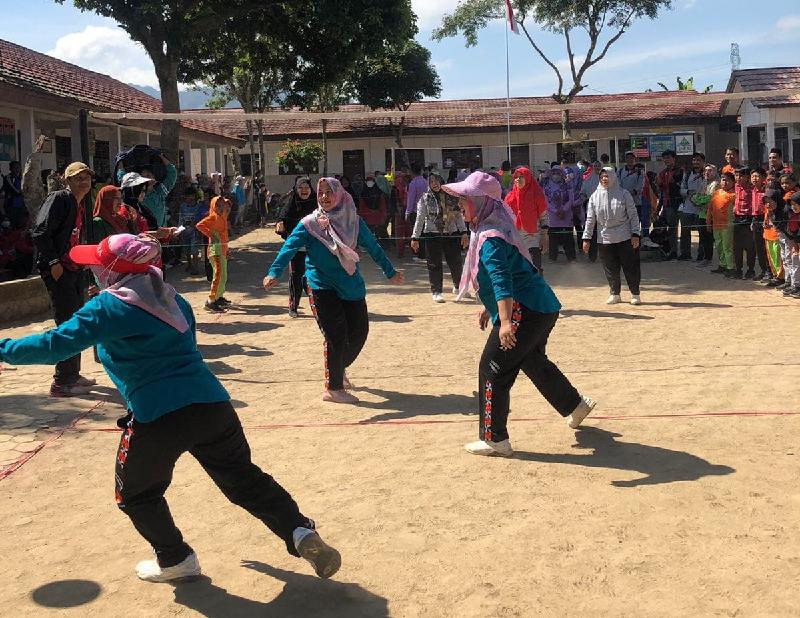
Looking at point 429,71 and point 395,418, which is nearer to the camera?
point 395,418

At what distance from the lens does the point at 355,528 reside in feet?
14.7

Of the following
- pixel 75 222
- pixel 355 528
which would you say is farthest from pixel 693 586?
pixel 75 222

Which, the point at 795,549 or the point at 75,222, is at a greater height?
the point at 75,222

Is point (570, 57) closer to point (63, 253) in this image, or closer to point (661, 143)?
point (661, 143)

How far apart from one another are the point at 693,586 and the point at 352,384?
434 centimetres

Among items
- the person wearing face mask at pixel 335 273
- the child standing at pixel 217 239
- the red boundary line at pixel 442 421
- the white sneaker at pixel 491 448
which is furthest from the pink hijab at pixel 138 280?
the child standing at pixel 217 239

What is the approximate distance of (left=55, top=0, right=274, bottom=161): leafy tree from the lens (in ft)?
59.4

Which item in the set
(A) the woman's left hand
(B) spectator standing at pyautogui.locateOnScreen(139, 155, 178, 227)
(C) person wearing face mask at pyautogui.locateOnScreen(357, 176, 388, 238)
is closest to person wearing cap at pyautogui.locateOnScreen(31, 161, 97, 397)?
(B) spectator standing at pyautogui.locateOnScreen(139, 155, 178, 227)

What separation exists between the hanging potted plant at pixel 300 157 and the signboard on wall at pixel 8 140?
22.4m

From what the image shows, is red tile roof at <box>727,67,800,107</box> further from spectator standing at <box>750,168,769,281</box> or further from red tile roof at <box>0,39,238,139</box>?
red tile roof at <box>0,39,238,139</box>

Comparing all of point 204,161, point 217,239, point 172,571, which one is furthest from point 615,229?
point 204,161

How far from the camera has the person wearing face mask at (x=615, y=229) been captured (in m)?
11.1

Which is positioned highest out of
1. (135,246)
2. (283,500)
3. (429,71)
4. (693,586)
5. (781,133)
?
(429,71)

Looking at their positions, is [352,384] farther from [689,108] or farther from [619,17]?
[689,108]
